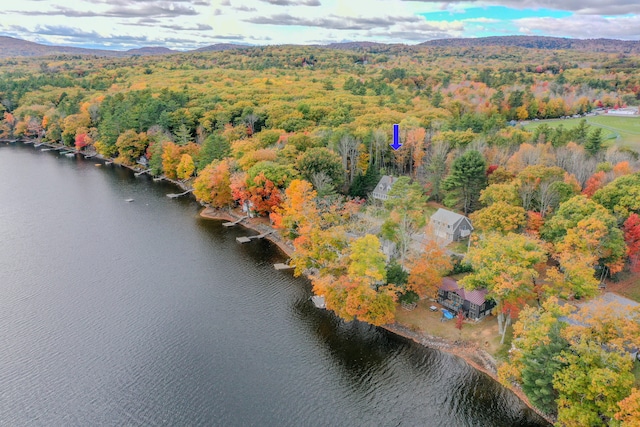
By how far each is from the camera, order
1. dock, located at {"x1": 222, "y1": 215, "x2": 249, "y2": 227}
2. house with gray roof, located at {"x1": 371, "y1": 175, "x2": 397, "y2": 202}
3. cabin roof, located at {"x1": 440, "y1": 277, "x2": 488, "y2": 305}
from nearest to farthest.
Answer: cabin roof, located at {"x1": 440, "y1": 277, "x2": 488, "y2": 305}, house with gray roof, located at {"x1": 371, "y1": 175, "x2": 397, "y2": 202}, dock, located at {"x1": 222, "y1": 215, "x2": 249, "y2": 227}

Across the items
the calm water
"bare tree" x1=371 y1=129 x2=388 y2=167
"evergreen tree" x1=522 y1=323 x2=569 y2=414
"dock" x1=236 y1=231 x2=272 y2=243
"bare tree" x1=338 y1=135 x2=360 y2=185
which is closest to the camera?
"evergreen tree" x1=522 y1=323 x2=569 y2=414

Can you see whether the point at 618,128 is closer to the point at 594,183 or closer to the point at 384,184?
the point at 594,183

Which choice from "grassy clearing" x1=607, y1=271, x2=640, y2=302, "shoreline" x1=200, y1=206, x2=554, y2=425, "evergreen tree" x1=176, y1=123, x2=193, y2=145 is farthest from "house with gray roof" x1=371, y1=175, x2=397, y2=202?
"evergreen tree" x1=176, y1=123, x2=193, y2=145

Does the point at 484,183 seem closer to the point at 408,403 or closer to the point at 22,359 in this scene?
the point at 408,403

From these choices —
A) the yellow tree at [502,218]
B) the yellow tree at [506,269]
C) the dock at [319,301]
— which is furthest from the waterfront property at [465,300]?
the dock at [319,301]

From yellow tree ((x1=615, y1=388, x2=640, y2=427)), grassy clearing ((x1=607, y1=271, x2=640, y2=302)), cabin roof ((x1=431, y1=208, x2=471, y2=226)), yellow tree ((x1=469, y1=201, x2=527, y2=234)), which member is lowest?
grassy clearing ((x1=607, y1=271, x2=640, y2=302))

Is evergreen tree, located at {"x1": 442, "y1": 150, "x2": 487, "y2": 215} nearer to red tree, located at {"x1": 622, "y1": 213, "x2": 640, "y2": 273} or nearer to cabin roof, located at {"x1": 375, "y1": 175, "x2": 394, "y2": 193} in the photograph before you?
cabin roof, located at {"x1": 375, "y1": 175, "x2": 394, "y2": 193}
